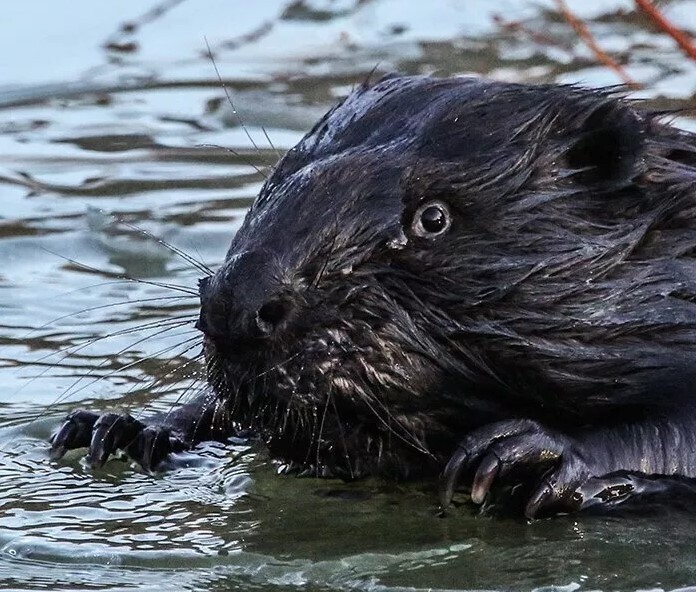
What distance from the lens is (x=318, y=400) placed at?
161 inches

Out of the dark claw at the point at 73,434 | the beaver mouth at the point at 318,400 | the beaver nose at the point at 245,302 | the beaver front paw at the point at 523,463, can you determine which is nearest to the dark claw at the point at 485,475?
the beaver front paw at the point at 523,463

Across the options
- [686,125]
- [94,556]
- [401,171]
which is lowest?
[94,556]

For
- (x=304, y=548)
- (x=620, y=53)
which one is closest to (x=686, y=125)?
(x=620, y=53)

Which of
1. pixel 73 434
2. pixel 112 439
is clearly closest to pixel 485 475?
pixel 112 439

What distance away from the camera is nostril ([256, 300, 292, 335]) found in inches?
156

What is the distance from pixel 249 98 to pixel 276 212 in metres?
4.48

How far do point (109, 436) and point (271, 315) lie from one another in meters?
0.88

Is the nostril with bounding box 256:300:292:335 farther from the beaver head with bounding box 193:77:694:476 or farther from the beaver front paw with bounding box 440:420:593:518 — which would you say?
the beaver front paw with bounding box 440:420:593:518

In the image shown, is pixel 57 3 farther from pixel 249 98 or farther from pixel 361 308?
pixel 361 308

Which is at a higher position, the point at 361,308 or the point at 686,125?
the point at 686,125

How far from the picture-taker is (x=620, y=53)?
937 centimetres

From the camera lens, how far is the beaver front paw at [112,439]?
185 inches

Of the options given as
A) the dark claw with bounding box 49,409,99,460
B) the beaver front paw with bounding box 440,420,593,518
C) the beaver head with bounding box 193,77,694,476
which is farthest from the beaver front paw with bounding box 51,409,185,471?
the beaver front paw with bounding box 440,420,593,518

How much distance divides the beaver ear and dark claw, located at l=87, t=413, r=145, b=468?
4.07ft
